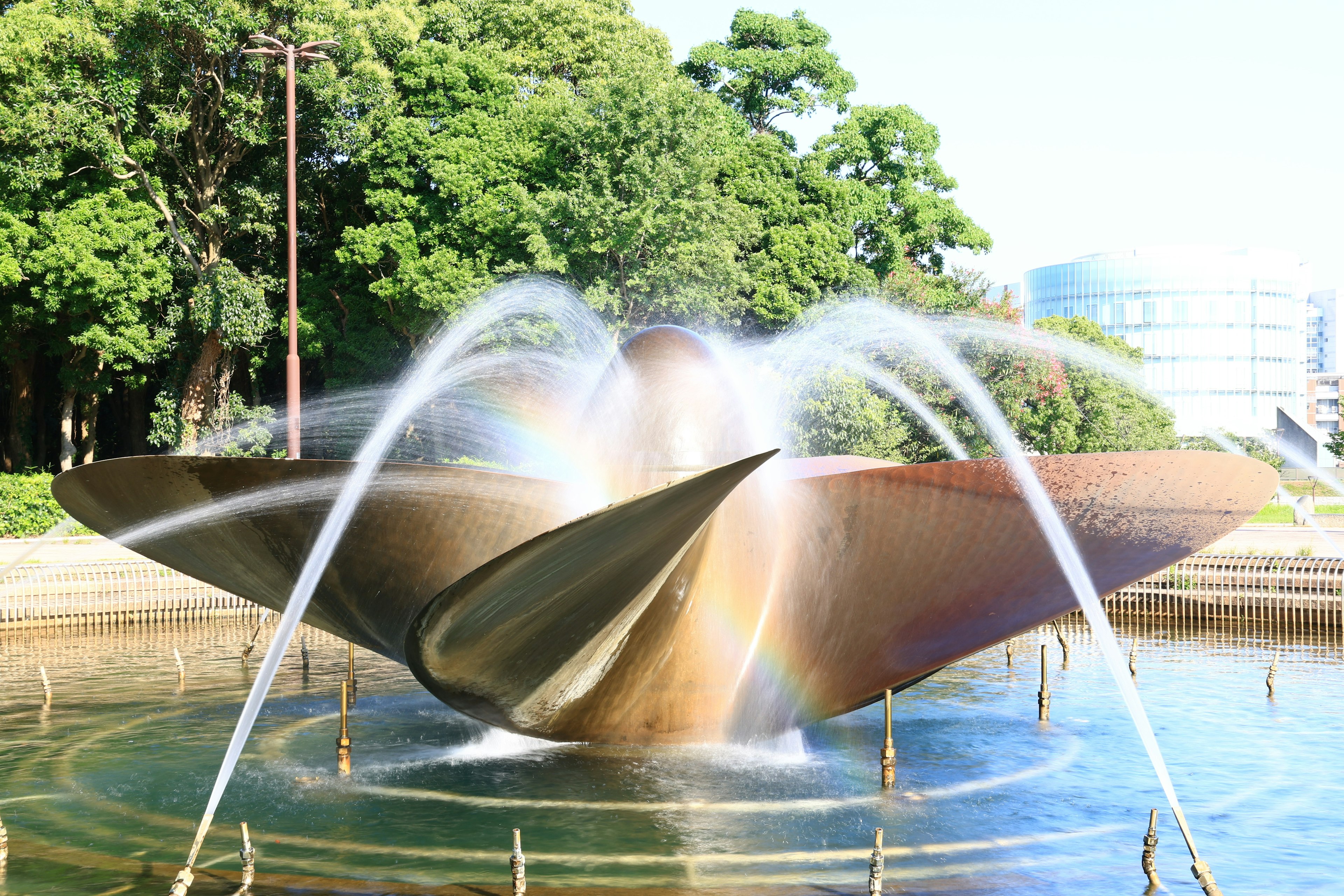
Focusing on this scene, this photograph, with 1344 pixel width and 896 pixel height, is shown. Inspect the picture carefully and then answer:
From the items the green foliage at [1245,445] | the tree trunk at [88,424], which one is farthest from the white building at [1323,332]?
the tree trunk at [88,424]

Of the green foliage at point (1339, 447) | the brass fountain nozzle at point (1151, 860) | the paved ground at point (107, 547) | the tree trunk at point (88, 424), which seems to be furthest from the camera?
the green foliage at point (1339, 447)

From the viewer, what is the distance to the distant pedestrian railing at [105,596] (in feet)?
64.5

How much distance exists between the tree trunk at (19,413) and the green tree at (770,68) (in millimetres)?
23563

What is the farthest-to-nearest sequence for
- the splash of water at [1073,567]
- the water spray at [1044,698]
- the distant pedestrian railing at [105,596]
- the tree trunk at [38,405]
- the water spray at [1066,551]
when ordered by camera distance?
1. the tree trunk at [38,405]
2. the distant pedestrian railing at [105,596]
3. the water spray at [1044,698]
4. the water spray at [1066,551]
5. the splash of water at [1073,567]

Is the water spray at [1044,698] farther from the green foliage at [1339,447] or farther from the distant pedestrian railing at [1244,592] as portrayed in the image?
the green foliage at [1339,447]

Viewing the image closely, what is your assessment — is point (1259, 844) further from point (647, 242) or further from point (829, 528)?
point (647, 242)

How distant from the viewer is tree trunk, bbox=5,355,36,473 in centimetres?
3462

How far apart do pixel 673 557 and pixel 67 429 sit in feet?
102

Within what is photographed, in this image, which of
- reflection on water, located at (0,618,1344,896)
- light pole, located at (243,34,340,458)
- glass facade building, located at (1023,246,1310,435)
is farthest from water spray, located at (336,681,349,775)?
glass facade building, located at (1023,246,1310,435)

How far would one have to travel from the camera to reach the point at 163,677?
14672 mm

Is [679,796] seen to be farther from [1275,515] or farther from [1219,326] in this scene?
[1219,326]

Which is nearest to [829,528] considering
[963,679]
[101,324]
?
[963,679]

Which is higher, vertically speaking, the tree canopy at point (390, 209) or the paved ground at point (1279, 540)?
the tree canopy at point (390, 209)

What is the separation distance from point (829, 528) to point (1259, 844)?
12.0 ft
